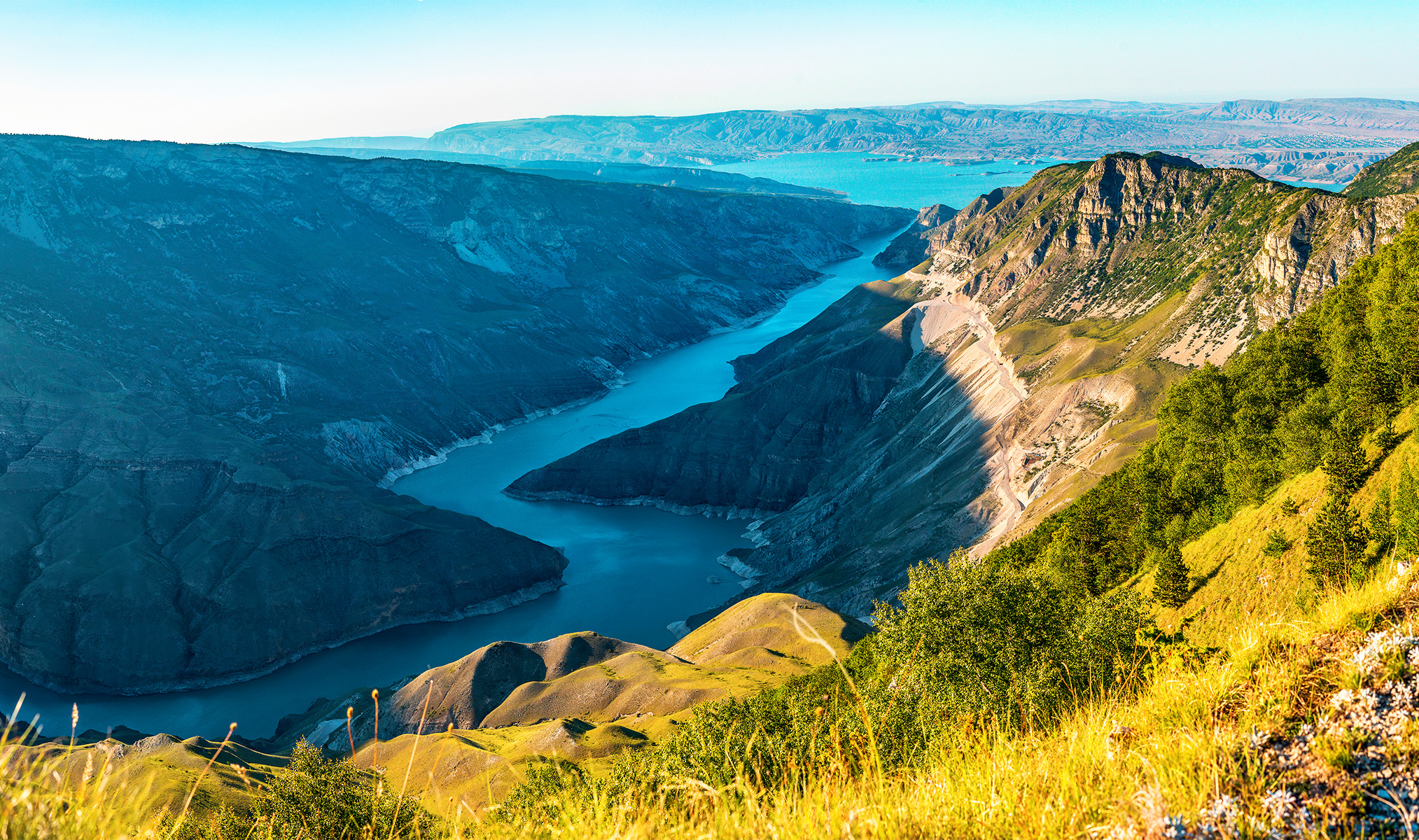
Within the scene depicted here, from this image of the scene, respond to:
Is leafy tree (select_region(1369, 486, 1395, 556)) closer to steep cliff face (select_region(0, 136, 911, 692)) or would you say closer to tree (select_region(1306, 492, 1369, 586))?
tree (select_region(1306, 492, 1369, 586))

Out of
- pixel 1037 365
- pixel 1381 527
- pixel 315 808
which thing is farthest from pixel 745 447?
pixel 1381 527

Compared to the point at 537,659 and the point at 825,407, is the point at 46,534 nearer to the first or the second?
the point at 537,659

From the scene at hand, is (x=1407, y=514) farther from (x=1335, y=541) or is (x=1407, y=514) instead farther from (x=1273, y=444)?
(x=1273, y=444)

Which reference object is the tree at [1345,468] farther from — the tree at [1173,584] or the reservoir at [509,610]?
the reservoir at [509,610]

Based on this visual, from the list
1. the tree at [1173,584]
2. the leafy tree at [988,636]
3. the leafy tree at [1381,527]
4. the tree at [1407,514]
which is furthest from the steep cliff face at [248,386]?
the tree at [1407,514]

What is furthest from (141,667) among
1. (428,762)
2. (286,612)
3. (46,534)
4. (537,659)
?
(428,762)

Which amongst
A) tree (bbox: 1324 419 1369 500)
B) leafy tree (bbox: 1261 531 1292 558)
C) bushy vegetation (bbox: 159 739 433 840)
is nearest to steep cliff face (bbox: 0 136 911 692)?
bushy vegetation (bbox: 159 739 433 840)
